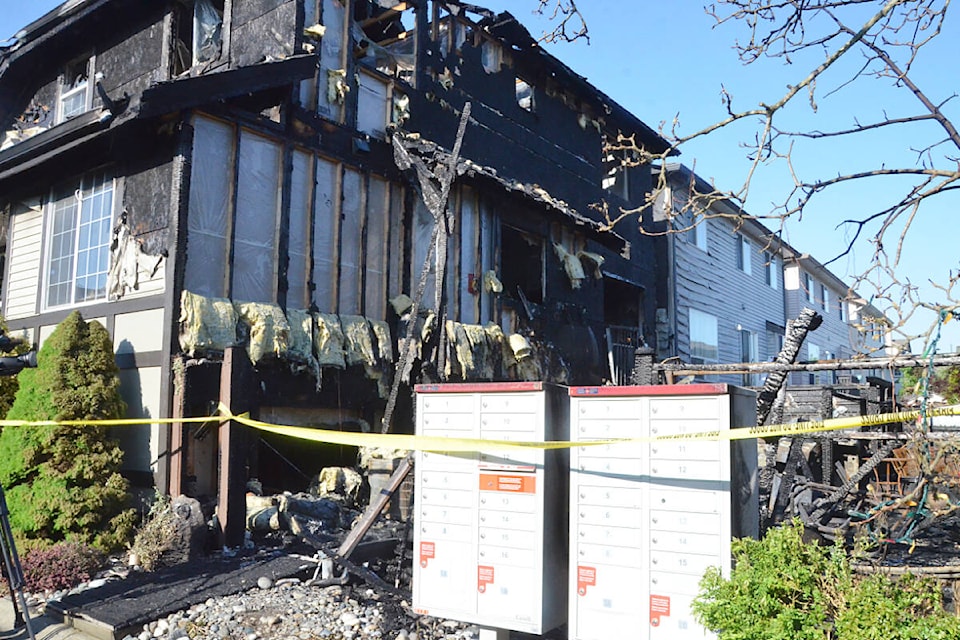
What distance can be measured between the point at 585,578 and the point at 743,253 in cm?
2374

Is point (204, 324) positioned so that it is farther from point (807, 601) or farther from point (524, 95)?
point (524, 95)

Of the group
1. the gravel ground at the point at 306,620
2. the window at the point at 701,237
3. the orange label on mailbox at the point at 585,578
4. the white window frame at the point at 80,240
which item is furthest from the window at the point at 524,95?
the orange label on mailbox at the point at 585,578

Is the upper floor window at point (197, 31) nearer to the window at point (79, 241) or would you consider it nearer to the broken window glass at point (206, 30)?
the broken window glass at point (206, 30)

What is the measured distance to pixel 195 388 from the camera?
906 cm

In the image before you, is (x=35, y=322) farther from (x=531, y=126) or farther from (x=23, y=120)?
(x=531, y=126)

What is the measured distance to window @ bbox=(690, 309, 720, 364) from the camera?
22.4 m

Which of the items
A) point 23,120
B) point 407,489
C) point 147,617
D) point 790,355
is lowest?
point 147,617

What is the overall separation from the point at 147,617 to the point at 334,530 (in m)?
3.06

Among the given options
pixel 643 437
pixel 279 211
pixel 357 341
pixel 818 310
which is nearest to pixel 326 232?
pixel 279 211

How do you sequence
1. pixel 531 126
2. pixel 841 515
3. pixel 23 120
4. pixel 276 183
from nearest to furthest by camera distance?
pixel 841 515, pixel 276 183, pixel 23 120, pixel 531 126

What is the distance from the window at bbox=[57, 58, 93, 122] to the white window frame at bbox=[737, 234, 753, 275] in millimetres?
20900

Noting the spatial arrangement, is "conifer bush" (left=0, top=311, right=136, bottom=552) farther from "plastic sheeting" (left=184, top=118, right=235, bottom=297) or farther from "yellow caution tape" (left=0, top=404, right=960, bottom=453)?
"yellow caution tape" (left=0, top=404, right=960, bottom=453)

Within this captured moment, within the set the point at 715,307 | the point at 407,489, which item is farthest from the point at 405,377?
the point at 715,307

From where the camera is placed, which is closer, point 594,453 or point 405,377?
point 594,453
